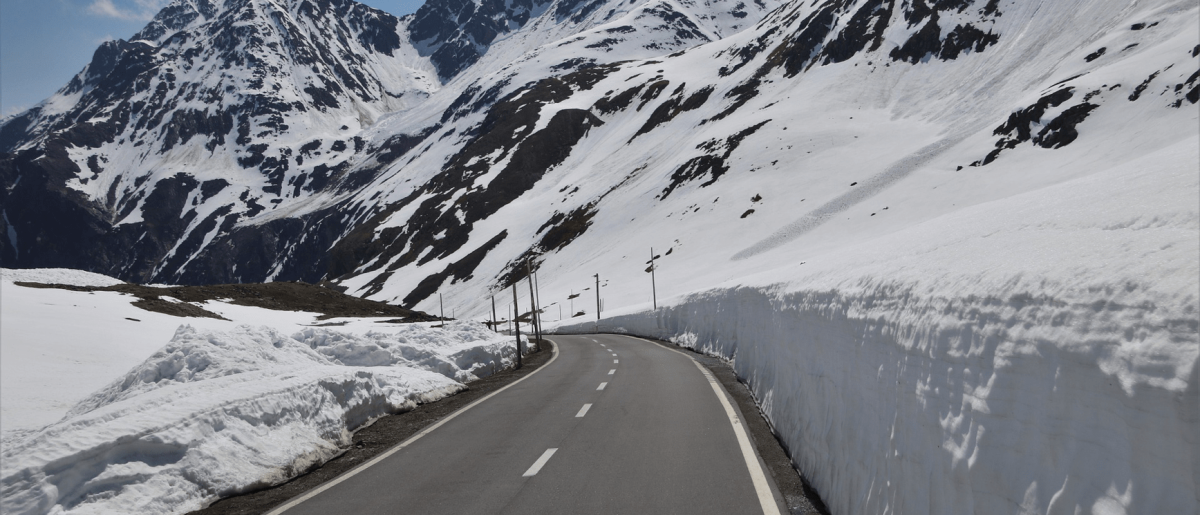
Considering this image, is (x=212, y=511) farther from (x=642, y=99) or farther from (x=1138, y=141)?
(x=642, y=99)

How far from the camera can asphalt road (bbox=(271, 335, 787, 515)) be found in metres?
6.75

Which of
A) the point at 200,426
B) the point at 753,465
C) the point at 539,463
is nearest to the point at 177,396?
the point at 200,426

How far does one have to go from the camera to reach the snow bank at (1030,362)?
2496 millimetres

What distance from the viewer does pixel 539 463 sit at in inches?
330

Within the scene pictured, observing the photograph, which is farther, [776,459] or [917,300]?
[776,459]

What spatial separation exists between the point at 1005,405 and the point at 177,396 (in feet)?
32.8

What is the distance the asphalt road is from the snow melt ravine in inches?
53.1

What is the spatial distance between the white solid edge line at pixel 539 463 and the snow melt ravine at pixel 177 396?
3.13 m

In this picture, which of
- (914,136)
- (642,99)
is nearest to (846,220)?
(914,136)

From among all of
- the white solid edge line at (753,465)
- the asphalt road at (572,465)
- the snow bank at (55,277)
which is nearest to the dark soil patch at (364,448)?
the asphalt road at (572,465)

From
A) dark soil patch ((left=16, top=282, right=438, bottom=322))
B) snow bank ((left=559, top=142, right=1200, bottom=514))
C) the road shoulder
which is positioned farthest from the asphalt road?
dark soil patch ((left=16, top=282, right=438, bottom=322))

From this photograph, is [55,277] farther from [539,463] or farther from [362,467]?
[539,463]

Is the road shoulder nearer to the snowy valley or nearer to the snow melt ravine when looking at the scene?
the snowy valley

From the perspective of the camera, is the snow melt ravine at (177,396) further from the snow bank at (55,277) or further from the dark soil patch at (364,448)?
the snow bank at (55,277)
